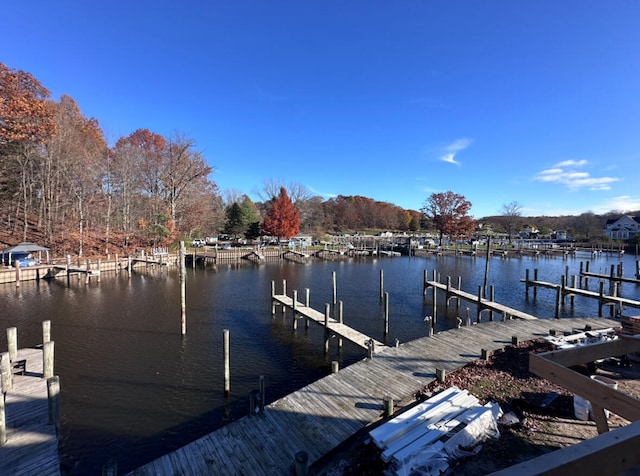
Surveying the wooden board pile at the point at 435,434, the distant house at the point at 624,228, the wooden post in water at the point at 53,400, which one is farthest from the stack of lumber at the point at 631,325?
the distant house at the point at 624,228

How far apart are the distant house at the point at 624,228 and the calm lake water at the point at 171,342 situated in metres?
63.2

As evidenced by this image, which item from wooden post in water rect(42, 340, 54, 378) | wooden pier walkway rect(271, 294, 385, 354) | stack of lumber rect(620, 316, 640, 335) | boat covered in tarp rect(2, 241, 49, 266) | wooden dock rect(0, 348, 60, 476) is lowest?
wooden dock rect(0, 348, 60, 476)

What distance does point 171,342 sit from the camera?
15.5 m

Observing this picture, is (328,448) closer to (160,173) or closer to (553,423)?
(553,423)

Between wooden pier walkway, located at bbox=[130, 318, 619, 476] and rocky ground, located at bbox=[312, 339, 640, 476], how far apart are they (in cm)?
39

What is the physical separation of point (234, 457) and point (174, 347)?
9.58 meters

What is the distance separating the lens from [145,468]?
671cm

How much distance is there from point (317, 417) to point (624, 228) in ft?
339

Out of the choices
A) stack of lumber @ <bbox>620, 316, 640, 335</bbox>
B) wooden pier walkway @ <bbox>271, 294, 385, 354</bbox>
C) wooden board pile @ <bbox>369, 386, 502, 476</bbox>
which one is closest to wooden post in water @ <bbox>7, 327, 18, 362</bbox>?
wooden pier walkway @ <bbox>271, 294, 385, 354</bbox>

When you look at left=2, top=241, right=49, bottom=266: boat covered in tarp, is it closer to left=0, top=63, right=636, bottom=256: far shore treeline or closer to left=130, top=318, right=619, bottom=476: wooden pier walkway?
left=0, top=63, right=636, bottom=256: far shore treeline

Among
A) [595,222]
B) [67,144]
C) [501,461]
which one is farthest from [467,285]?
[595,222]

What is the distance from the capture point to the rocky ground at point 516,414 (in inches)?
245

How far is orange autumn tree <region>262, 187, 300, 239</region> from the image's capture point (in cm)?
5678

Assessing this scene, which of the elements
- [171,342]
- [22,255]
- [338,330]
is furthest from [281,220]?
[338,330]
